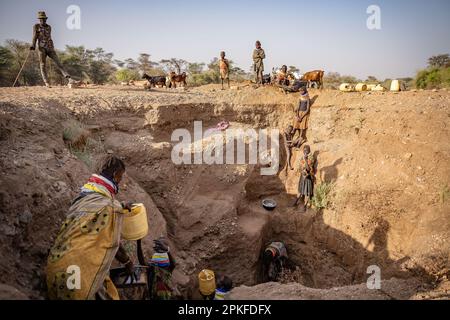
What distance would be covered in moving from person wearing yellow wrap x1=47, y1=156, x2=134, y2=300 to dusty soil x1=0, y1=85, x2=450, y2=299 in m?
1.40

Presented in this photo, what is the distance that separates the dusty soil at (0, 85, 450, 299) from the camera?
467 centimetres

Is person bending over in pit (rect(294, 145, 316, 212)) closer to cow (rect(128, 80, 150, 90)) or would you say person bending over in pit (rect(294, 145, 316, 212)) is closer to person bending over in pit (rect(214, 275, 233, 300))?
person bending over in pit (rect(214, 275, 233, 300))

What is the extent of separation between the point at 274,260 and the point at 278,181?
7.90 ft

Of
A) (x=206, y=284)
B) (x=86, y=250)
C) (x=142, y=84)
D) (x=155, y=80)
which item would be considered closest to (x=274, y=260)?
(x=206, y=284)

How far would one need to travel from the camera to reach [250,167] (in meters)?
8.20

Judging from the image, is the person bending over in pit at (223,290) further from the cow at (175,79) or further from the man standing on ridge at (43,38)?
the cow at (175,79)

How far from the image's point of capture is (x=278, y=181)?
28.1 feet

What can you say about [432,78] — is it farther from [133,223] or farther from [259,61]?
[133,223]

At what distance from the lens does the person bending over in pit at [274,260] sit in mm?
6996

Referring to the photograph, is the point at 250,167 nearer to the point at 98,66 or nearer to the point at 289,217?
the point at 289,217

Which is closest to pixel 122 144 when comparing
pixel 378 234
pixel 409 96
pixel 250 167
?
pixel 250 167

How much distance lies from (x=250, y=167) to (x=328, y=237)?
2.76 meters

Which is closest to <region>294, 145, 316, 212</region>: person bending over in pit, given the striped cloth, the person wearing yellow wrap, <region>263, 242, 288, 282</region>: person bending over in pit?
<region>263, 242, 288, 282</region>: person bending over in pit

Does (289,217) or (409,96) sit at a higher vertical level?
(409,96)
